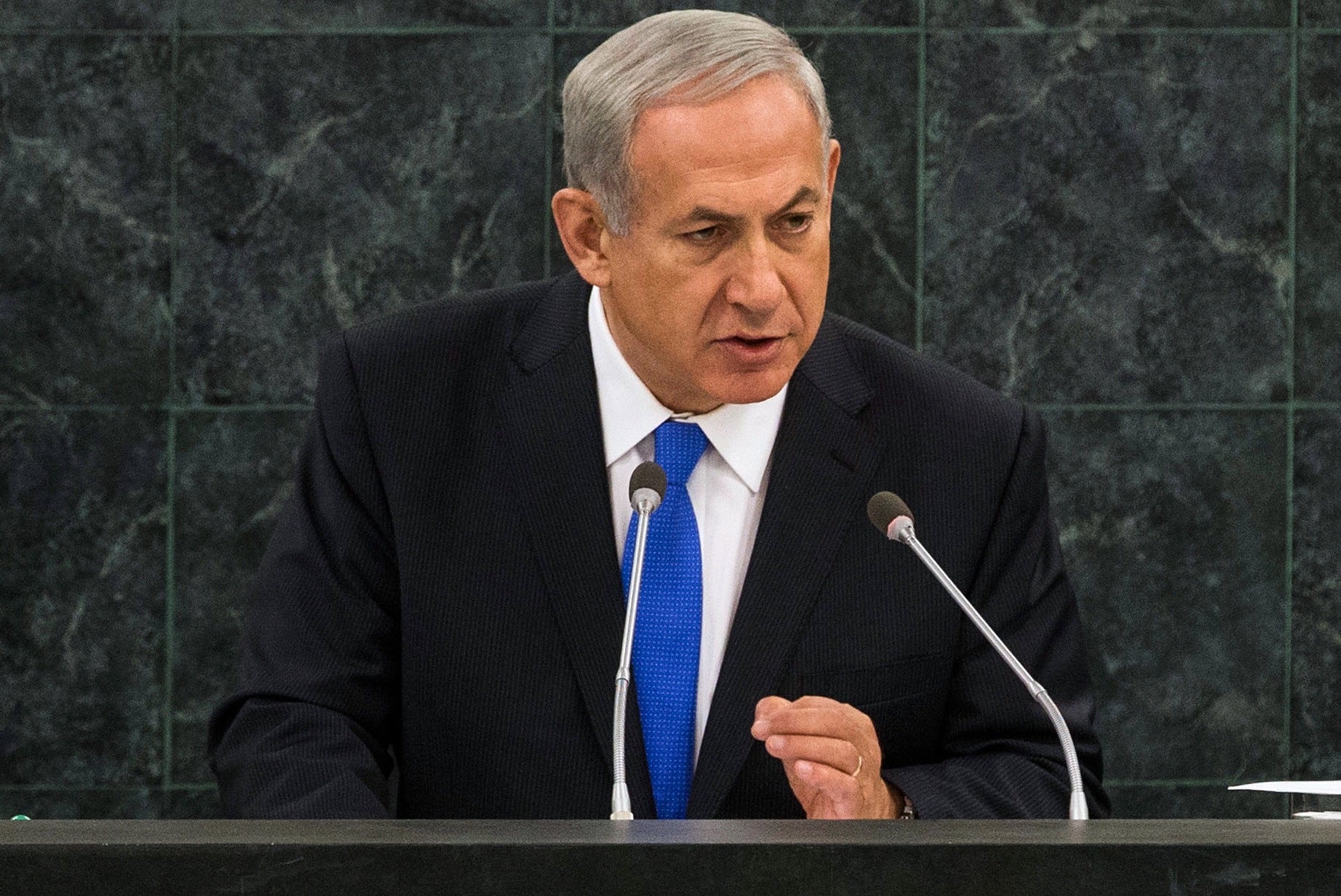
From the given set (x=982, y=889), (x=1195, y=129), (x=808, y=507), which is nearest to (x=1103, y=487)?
(x=1195, y=129)

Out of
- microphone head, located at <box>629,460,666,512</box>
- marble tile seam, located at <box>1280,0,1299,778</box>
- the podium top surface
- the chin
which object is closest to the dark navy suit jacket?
the chin

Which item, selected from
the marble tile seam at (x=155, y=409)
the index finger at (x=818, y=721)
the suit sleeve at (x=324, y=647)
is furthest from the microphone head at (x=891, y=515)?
the marble tile seam at (x=155, y=409)

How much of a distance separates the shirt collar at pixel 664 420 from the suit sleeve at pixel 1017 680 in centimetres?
28

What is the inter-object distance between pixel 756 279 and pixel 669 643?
1.32ft

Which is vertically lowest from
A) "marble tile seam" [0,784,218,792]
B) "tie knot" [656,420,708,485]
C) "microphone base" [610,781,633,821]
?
"marble tile seam" [0,784,218,792]

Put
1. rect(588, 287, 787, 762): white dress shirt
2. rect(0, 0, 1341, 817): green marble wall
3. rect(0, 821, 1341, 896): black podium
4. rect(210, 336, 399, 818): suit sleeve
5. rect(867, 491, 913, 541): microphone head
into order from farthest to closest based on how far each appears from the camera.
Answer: rect(0, 0, 1341, 817): green marble wall → rect(588, 287, 787, 762): white dress shirt → rect(210, 336, 399, 818): suit sleeve → rect(867, 491, 913, 541): microphone head → rect(0, 821, 1341, 896): black podium

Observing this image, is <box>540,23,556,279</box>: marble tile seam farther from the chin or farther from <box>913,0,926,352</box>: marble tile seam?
the chin

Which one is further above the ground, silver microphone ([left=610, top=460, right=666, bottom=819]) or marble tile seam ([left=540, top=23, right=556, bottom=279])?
marble tile seam ([left=540, top=23, right=556, bottom=279])

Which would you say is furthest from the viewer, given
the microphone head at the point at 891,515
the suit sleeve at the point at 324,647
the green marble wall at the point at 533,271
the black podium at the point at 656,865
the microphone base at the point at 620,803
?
the green marble wall at the point at 533,271

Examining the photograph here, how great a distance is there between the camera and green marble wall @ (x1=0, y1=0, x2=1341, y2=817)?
3477 mm

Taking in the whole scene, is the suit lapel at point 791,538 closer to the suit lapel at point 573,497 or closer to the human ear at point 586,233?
the suit lapel at point 573,497

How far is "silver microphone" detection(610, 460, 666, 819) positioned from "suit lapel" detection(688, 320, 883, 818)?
0.22m

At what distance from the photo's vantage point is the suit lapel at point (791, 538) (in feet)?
6.31

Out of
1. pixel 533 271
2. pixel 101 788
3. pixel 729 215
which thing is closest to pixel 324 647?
pixel 729 215
